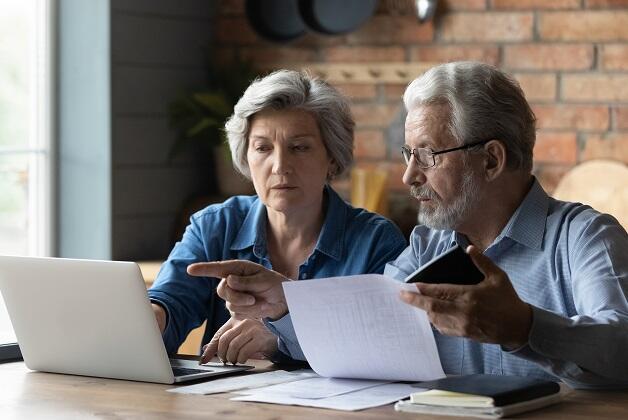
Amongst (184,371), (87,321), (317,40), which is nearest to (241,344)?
(184,371)

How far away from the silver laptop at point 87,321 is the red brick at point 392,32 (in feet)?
7.12

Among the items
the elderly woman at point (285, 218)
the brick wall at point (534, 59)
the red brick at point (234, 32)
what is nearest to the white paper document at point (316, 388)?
the elderly woman at point (285, 218)

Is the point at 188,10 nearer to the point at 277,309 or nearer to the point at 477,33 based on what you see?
the point at 477,33

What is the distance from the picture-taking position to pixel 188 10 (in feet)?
14.6

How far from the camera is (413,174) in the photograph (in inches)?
91.4

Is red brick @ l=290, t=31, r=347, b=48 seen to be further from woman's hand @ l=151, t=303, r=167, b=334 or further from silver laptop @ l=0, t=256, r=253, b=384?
silver laptop @ l=0, t=256, r=253, b=384

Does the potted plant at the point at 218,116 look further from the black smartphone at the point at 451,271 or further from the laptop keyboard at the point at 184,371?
the black smartphone at the point at 451,271

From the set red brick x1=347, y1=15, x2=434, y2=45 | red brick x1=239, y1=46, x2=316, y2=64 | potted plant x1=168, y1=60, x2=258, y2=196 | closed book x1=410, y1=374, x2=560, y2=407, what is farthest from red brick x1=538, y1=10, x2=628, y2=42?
closed book x1=410, y1=374, x2=560, y2=407

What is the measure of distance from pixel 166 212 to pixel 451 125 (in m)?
2.24

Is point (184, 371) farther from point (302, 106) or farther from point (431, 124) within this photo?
point (302, 106)

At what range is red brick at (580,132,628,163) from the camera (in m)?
3.93

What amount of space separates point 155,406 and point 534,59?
250 cm

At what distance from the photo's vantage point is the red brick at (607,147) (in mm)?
3926

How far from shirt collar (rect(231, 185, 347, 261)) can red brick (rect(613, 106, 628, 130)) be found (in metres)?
1.44
